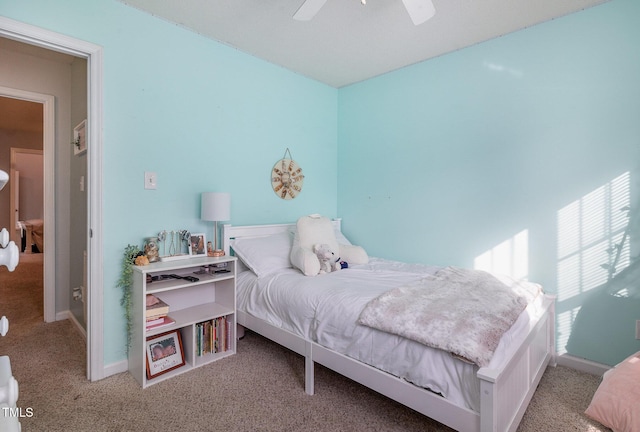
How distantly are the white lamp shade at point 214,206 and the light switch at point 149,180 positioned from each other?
353mm

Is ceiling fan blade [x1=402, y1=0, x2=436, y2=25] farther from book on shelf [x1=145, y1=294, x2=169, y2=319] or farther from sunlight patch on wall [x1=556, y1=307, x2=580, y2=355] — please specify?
book on shelf [x1=145, y1=294, x2=169, y2=319]

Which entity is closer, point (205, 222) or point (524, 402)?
point (524, 402)

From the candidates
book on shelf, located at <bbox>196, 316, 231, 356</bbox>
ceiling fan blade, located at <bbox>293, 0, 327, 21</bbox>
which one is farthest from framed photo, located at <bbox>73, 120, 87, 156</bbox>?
ceiling fan blade, located at <bbox>293, 0, 327, 21</bbox>

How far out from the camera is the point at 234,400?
6.31 feet

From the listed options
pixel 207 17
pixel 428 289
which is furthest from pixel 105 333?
pixel 207 17

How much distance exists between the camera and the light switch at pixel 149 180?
2338 millimetres

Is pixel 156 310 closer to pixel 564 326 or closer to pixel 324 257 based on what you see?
pixel 324 257

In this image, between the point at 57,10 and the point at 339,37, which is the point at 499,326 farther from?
the point at 57,10

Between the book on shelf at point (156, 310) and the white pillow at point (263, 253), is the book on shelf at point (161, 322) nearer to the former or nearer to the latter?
the book on shelf at point (156, 310)

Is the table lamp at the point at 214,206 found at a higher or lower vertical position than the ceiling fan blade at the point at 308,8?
lower

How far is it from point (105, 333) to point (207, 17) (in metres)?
2.34

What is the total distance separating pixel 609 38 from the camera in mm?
2188

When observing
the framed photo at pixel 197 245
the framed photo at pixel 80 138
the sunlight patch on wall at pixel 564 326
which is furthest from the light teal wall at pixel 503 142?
the framed photo at pixel 80 138

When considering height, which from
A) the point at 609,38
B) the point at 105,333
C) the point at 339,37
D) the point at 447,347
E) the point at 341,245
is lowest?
the point at 105,333
